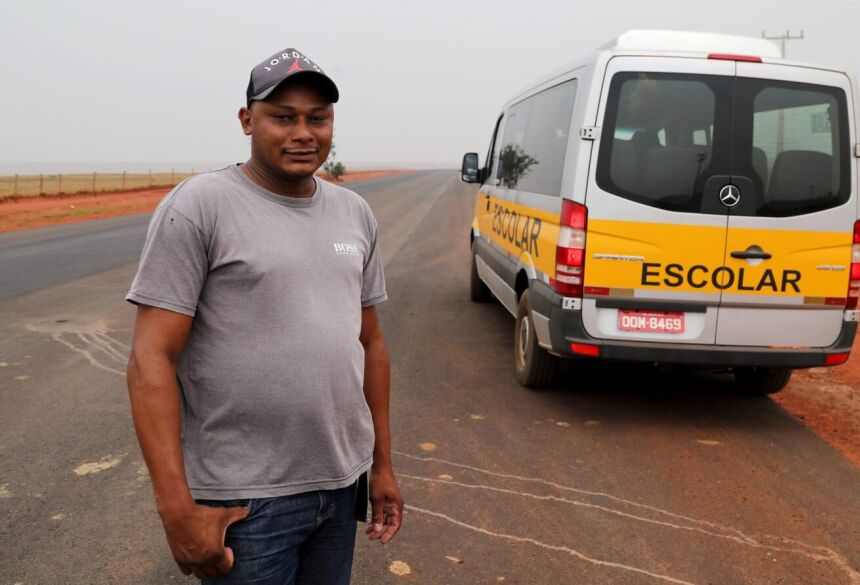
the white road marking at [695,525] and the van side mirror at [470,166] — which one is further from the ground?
the van side mirror at [470,166]

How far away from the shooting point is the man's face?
1.79 meters

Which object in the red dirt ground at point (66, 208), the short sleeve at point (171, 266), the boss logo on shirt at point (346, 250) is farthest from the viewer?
the red dirt ground at point (66, 208)

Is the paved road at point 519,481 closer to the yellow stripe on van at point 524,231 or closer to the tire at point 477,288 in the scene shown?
the yellow stripe on van at point 524,231

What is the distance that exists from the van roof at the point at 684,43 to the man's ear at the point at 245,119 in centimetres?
364

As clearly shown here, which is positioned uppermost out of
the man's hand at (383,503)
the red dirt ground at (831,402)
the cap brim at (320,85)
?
the cap brim at (320,85)

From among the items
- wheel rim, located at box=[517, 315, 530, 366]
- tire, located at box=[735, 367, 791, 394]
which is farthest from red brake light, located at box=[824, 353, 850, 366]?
wheel rim, located at box=[517, 315, 530, 366]

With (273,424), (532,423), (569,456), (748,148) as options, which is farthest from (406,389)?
(273,424)

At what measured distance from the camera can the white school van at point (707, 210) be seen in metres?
4.90

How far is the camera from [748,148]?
4949 millimetres

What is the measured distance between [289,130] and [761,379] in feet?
16.8

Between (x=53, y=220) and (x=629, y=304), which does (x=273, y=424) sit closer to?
(x=629, y=304)

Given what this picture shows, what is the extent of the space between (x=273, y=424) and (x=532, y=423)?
366 centimetres

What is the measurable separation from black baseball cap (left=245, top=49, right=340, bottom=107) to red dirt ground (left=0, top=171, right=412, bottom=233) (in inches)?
760

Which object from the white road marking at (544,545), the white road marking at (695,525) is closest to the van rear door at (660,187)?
the white road marking at (695,525)
